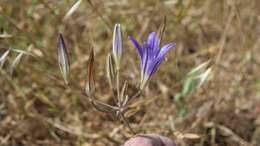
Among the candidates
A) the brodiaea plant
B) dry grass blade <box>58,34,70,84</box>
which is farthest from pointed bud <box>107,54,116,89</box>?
dry grass blade <box>58,34,70,84</box>

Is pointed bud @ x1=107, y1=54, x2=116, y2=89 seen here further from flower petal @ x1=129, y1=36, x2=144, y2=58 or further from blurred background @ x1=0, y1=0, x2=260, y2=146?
blurred background @ x1=0, y1=0, x2=260, y2=146

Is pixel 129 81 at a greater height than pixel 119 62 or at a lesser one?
lesser

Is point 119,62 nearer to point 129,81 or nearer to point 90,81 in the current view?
point 90,81

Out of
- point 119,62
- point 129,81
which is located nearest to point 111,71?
point 119,62

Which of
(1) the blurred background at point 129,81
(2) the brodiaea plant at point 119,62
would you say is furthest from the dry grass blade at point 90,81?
(1) the blurred background at point 129,81

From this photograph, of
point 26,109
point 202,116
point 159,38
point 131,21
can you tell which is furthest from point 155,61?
point 131,21

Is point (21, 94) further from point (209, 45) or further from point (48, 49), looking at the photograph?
point (209, 45)

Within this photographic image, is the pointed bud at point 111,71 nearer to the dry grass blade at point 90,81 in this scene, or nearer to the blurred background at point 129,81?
the dry grass blade at point 90,81

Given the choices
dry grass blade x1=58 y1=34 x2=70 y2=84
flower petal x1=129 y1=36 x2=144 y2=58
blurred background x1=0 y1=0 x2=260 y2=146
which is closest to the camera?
flower petal x1=129 y1=36 x2=144 y2=58

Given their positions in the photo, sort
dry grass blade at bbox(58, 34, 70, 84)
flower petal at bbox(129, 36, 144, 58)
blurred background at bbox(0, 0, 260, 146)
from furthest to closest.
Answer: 1. blurred background at bbox(0, 0, 260, 146)
2. dry grass blade at bbox(58, 34, 70, 84)
3. flower petal at bbox(129, 36, 144, 58)
